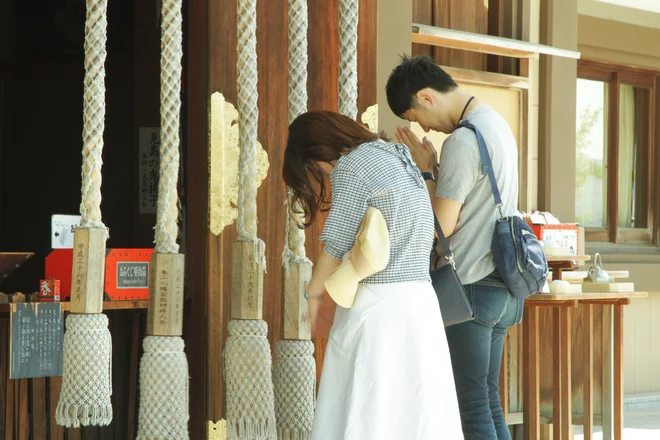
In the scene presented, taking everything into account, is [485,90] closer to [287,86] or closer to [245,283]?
[287,86]

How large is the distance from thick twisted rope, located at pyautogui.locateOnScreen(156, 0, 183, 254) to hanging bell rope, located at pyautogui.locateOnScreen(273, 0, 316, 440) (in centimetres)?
47

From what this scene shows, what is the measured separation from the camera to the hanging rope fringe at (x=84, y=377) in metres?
3.03

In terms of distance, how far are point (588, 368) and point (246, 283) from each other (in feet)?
6.81

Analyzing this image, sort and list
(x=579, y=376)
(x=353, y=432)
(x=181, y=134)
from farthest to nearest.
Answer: (x=579, y=376), (x=181, y=134), (x=353, y=432)

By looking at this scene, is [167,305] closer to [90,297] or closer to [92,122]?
[90,297]

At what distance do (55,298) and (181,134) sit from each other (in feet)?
3.60

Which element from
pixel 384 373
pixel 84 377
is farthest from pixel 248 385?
pixel 384 373

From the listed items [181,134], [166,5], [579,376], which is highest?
[166,5]

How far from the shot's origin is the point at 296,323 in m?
3.53

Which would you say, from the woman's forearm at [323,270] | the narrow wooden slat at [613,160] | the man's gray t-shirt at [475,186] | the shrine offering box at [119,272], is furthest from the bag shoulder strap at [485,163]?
the narrow wooden slat at [613,160]

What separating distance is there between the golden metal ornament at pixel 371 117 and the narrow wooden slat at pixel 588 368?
5.11 feet

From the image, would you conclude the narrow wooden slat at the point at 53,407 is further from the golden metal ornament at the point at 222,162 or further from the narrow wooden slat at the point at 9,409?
the golden metal ornament at the point at 222,162

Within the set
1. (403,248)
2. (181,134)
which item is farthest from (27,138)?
(403,248)

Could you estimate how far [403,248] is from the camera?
2.60m
